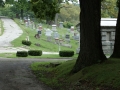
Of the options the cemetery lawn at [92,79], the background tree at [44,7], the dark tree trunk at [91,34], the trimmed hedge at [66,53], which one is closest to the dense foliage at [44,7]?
the background tree at [44,7]

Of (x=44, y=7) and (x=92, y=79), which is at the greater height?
(x=44, y=7)

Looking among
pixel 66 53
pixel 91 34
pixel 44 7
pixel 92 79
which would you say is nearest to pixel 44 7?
pixel 44 7

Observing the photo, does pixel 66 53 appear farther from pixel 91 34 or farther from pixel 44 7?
pixel 91 34

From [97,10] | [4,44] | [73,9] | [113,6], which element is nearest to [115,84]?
[97,10]

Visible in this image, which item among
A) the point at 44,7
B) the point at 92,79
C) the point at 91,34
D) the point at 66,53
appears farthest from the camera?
the point at 66,53

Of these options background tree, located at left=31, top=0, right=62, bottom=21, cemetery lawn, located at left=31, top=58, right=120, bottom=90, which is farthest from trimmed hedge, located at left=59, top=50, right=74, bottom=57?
cemetery lawn, located at left=31, top=58, right=120, bottom=90

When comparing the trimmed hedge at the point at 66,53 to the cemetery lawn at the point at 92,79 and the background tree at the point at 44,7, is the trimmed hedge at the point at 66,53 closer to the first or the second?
the background tree at the point at 44,7

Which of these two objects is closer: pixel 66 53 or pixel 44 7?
pixel 44 7

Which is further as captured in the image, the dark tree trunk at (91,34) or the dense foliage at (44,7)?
the dense foliage at (44,7)

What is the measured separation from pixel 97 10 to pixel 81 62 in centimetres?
220

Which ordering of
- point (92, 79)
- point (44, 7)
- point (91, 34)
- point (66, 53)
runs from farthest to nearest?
point (66, 53), point (44, 7), point (91, 34), point (92, 79)

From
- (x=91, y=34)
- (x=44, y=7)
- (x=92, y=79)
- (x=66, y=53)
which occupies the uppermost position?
(x=44, y=7)

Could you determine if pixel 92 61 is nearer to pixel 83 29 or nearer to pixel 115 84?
pixel 83 29

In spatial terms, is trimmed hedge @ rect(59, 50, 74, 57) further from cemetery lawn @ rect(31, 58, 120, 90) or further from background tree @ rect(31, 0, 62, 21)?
cemetery lawn @ rect(31, 58, 120, 90)
